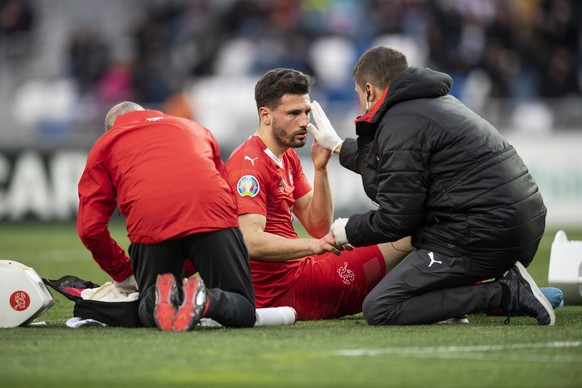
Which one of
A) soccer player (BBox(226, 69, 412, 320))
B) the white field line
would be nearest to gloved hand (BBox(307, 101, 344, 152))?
soccer player (BBox(226, 69, 412, 320))

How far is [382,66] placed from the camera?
6.94m

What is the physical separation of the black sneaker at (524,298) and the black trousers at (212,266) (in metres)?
1.53

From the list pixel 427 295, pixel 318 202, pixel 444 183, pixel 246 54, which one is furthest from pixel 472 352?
pixel 246 54

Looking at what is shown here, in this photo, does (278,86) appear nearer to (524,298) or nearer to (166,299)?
(166,299)

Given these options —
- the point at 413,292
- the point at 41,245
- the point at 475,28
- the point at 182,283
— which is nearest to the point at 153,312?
the point at 182,283

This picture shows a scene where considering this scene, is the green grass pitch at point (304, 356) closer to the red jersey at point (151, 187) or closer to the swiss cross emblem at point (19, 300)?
the swiss cross emblem at point (19, 300)

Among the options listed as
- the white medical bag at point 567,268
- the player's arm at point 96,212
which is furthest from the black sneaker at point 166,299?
the white medical bag at point 567,268

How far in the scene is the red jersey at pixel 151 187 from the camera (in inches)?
257

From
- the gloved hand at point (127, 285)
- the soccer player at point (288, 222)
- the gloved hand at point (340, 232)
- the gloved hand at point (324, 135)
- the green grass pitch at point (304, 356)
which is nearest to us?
the green grass pitch at point (304, 356)

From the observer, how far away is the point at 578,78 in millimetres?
18016

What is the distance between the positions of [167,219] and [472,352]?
1975 millimetres

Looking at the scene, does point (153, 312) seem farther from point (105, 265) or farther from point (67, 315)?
point (67, 315)

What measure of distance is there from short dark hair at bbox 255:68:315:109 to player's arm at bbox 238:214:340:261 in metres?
0.82

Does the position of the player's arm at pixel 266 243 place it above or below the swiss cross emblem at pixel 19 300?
above
